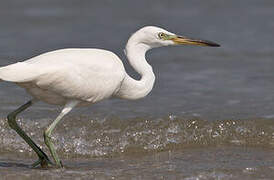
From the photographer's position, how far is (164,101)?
1223cm

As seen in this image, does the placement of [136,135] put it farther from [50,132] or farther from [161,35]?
[50,132]

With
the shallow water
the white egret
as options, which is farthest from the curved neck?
the shallow water

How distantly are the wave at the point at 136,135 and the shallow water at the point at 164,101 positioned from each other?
0.01 m

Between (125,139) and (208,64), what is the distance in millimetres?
3884

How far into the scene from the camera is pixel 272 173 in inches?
336

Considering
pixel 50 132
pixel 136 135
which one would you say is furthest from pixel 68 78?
pixel 136 135

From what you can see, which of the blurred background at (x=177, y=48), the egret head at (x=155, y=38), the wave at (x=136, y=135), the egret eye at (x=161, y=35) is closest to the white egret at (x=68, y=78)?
the egret head at (x=155, y=38)

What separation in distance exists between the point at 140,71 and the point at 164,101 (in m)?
2.89

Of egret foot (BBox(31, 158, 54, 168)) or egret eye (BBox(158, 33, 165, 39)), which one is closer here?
egret foot (BBox(31, 158, 54, 168))

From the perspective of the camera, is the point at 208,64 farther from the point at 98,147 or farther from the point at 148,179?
the point at 148,179

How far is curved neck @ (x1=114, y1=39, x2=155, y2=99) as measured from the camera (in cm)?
928

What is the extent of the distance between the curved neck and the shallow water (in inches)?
33.9

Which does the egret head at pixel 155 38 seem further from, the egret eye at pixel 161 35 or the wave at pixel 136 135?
the wave at pixel 136 135

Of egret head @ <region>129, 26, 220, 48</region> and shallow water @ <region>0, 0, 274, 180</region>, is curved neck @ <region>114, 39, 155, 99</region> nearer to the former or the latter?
egret head @ <region>129, 26, 220, 48</region>
